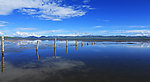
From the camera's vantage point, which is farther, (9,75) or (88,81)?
(9,75)

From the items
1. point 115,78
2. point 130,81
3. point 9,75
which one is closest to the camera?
point 130,81

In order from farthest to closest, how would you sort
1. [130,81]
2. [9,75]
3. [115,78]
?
→ 1. [9,75]
2. [115,78]
3. [130,81]

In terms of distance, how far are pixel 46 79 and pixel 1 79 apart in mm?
3584

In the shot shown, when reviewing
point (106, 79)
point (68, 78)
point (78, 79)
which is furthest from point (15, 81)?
point (106, 79)

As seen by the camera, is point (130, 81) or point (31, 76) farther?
point (31, 76)

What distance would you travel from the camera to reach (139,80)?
8148 millimetres

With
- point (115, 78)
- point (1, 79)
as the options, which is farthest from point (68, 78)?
point (1, 79)

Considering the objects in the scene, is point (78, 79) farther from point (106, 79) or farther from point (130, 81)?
point (130, 81)

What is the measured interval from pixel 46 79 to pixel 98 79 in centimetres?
418

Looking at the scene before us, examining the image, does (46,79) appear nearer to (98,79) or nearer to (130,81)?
(98,79)

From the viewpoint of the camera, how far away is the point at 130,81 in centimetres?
802

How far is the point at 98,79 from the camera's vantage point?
8.37 m

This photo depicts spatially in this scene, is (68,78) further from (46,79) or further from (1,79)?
(1,79)

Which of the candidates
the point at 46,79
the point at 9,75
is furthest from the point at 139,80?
the point at 9,75
